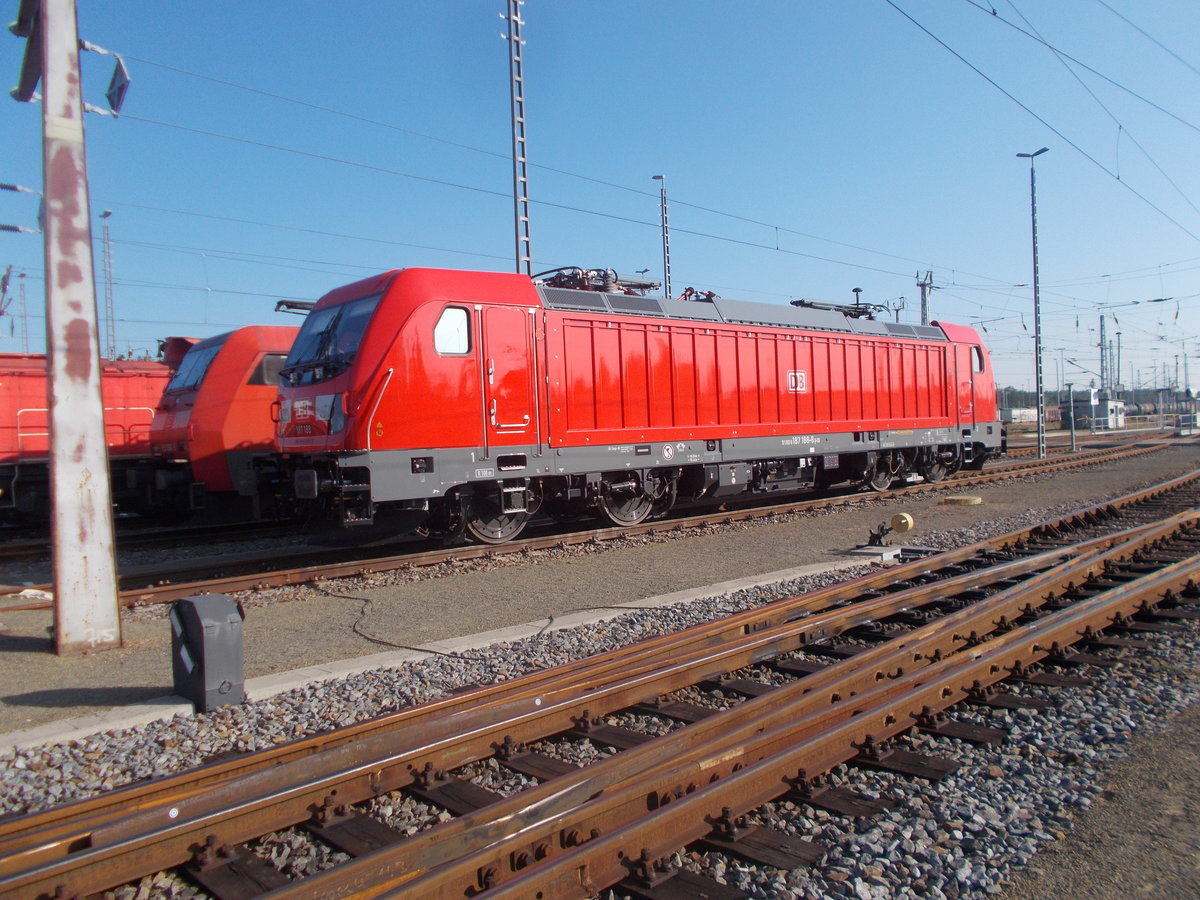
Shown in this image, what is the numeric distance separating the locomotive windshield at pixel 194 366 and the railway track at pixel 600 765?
11.5 metres

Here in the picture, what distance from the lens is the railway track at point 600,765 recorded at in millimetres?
3182

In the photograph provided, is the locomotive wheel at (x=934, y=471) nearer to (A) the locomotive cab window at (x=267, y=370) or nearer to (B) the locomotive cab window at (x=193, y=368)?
(A) the locomotive cab window at (x=267, y=370)

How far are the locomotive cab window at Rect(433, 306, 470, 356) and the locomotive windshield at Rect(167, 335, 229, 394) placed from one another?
238 inches

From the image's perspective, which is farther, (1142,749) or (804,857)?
(1142,749)

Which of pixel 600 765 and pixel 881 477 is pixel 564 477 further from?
pixel 881 477

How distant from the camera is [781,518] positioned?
1448cm

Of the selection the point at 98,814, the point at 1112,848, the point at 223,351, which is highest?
the point at 223,351

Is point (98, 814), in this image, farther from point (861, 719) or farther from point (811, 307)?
point (811, 307)

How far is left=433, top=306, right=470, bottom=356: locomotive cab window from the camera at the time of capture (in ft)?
34.4

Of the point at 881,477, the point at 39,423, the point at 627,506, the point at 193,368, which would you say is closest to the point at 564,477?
the point at 627,506

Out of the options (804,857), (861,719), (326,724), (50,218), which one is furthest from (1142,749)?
(50,218)

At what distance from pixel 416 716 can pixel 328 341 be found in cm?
714

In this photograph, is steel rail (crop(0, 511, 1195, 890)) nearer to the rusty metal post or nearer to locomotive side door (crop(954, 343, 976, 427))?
the rusty metal post

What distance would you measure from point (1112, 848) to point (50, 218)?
312 inches
